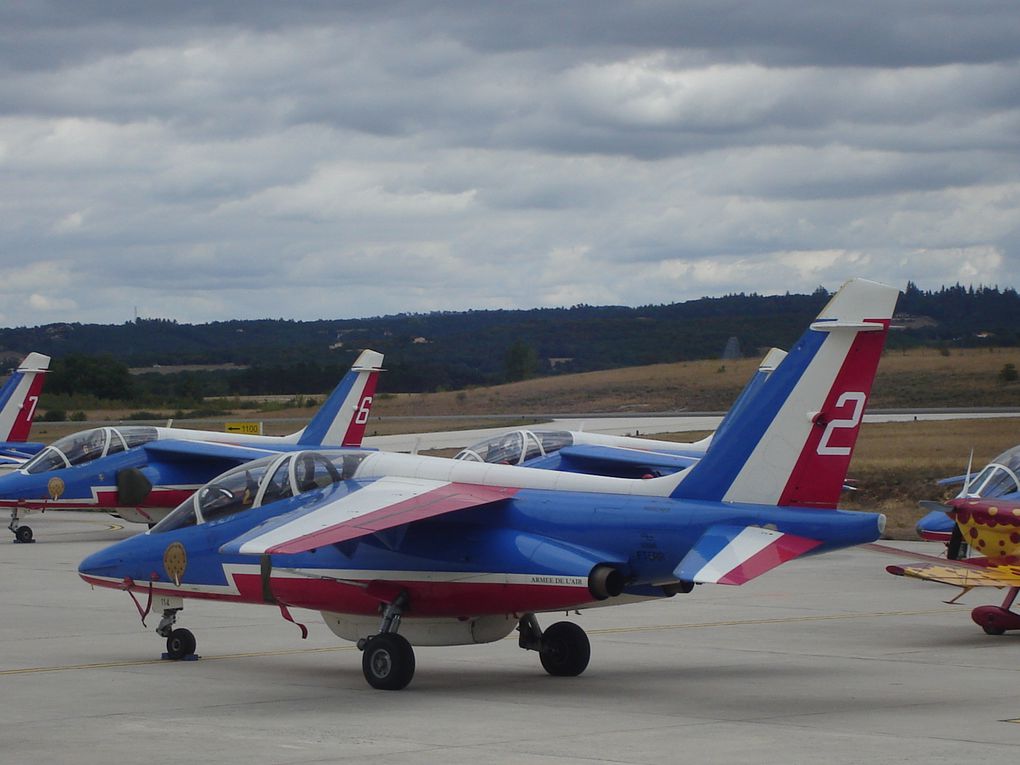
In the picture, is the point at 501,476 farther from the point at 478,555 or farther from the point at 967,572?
the point at 967,572

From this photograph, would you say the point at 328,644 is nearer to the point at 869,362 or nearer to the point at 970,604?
the point at 869,362

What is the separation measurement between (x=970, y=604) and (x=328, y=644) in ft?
29.6

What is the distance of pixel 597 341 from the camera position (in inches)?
6949

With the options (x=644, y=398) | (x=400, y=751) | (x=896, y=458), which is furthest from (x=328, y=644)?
(x=644, y=398)

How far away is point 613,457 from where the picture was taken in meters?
27.8

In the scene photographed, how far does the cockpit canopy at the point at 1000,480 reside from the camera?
1783 centimetres

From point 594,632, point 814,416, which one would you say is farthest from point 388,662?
point 594,632

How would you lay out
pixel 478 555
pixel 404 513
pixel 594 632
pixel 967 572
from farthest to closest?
pixel 594 632
pixel 967 572
pixel 478 555
pixel 404 513

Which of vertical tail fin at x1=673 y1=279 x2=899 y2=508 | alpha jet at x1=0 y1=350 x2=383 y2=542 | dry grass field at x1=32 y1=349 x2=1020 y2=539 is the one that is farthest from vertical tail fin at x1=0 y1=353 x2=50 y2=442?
vertical tail fin at x1=673 y1=279 x2=899 y2=508

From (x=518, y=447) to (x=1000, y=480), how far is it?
36.9ft

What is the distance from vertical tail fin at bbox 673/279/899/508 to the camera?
41.0 feet

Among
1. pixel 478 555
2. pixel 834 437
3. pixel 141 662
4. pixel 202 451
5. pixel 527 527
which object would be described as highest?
pixel 834 437

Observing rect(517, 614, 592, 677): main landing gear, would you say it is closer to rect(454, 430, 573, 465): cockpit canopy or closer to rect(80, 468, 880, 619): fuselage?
rect(80, 468, 880, 619): fuselage

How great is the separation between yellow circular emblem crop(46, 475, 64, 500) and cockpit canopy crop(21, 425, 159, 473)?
338 mm
